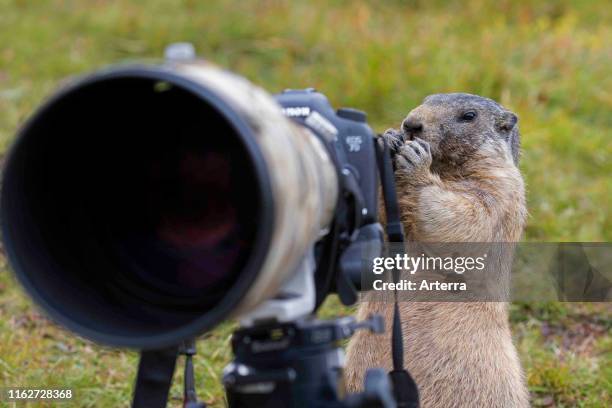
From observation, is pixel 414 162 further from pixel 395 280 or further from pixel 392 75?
pixel 392 75

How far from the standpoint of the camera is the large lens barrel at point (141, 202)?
2020mm

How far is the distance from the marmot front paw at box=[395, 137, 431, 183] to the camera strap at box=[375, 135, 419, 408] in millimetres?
485

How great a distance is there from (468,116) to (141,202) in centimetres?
181

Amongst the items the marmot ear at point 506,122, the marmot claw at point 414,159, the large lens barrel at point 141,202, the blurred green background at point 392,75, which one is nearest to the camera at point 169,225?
the large lens barrel at point 141,202

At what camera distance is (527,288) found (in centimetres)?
532

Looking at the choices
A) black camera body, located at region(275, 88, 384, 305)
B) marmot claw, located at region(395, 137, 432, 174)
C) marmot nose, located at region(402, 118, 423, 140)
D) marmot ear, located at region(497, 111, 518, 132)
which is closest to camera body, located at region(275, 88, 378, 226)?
black camera body, located at region(275, 88, 384, 305)

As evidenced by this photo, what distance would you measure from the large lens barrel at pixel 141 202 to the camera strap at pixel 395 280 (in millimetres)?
466

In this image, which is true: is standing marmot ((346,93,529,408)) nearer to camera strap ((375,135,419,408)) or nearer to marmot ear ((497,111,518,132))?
marmot ear ((497,111,518,132))

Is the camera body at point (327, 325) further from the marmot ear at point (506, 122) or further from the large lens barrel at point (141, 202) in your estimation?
the marmot ear at point (506, 122)

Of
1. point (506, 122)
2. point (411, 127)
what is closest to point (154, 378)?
point (411, 127)

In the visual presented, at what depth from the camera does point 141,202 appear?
2258 mm

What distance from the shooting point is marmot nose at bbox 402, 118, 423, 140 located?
358 centimetres

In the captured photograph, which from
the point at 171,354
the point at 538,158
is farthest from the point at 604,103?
the point at 171,354

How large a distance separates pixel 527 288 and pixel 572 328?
13.9 inches
